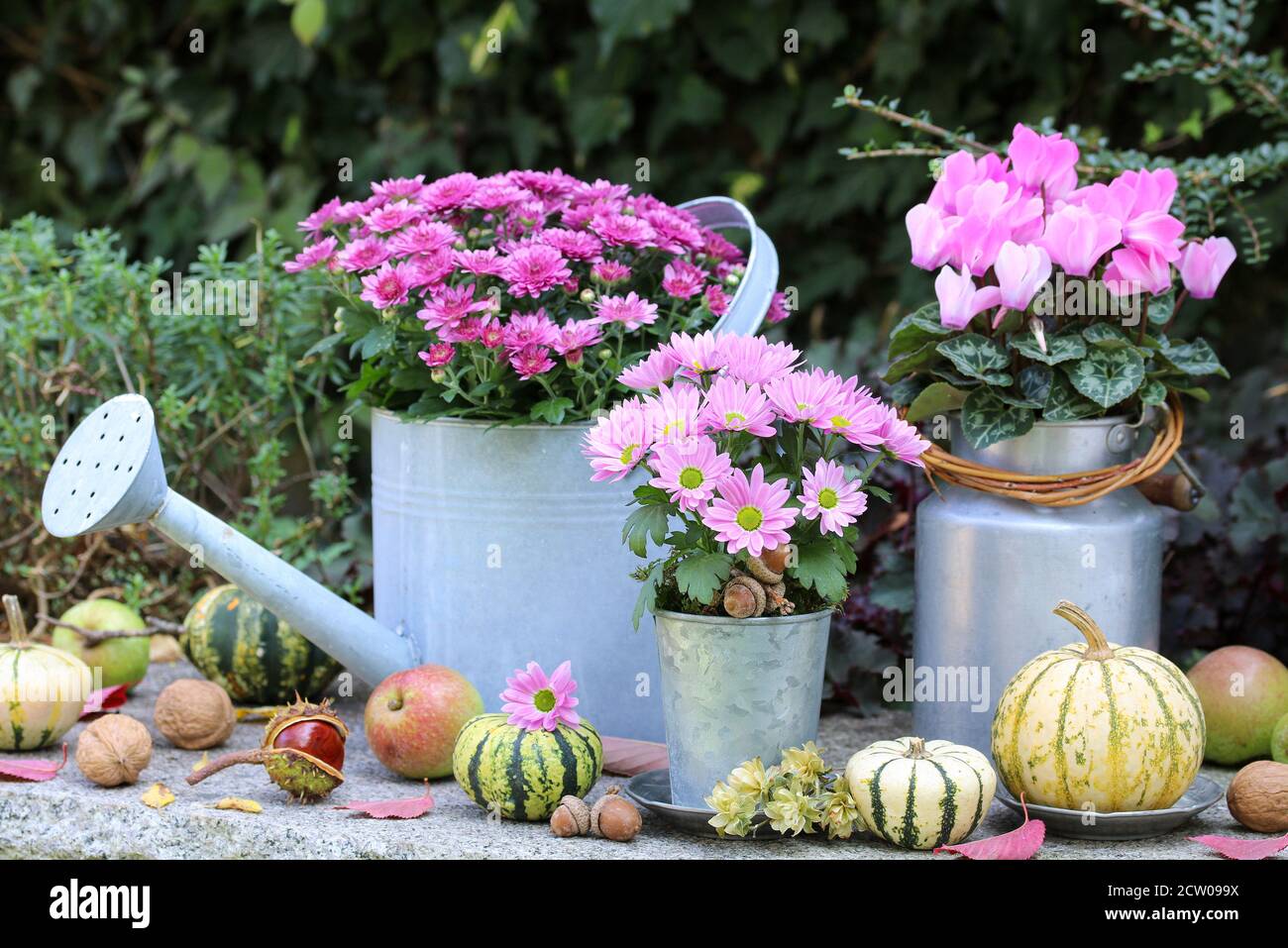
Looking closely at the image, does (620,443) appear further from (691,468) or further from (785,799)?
(785,799)

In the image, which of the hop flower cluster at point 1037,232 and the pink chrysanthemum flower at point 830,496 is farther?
the hop flower cluster at point 1037,232

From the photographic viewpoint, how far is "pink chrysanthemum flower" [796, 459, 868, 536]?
143 centimetres

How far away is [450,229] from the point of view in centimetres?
177

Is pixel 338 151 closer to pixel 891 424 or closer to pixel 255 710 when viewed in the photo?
pixel 255 710

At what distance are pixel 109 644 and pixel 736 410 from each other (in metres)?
1.15

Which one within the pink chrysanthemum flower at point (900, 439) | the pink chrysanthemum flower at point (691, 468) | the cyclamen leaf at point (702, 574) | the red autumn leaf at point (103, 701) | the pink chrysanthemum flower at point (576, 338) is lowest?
the red autumn leaf at point (103, 701)

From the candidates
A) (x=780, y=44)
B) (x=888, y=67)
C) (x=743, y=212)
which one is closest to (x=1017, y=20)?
(x=888, y=67)

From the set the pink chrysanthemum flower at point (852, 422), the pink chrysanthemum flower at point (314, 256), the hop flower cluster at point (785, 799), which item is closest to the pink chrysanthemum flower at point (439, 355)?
the pink chrysanthemum flower at point (314, 256)

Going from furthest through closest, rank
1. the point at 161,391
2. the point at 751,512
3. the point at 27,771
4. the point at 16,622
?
the point at 161,391 < the point at 16,622 < the point at 27,771 < the point at 751,512

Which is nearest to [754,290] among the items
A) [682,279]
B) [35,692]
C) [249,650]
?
[682,279]

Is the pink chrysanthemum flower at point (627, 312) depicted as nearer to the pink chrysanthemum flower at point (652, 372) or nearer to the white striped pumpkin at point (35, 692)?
the pink chrysanthemum flower at point (652, 372)

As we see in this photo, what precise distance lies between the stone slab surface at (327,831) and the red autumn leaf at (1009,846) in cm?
3

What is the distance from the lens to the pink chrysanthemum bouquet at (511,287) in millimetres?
1702

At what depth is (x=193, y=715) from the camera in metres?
1.86
